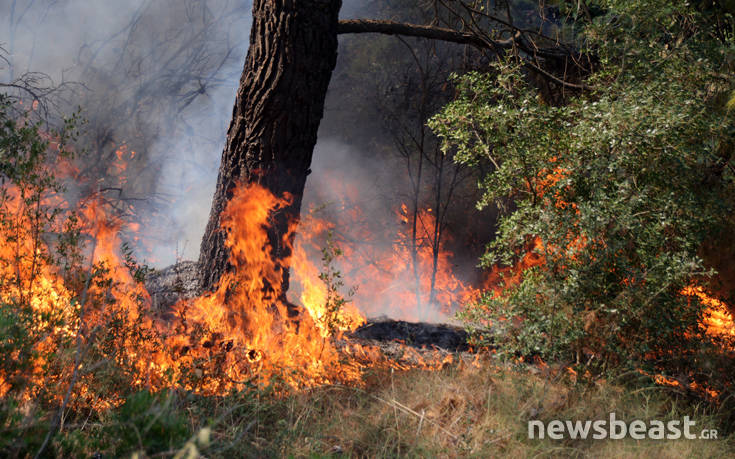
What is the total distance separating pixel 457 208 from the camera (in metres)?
13.5

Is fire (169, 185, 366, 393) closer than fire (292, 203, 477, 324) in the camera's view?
Yes

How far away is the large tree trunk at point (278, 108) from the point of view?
14.8 ft

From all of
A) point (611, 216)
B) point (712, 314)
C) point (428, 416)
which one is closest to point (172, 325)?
point (428, 416)

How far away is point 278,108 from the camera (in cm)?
459

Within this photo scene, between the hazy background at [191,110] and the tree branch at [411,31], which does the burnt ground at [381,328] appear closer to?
the tree branch at [411,31]

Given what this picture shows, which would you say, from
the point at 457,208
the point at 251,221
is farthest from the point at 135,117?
the point at 251,221

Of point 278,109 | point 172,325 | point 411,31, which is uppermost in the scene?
point 411,31

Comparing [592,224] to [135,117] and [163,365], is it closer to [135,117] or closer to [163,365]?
[163,365]

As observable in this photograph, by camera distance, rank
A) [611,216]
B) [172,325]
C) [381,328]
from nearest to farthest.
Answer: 1. [611,216]
2. [172,325]
3. [381,328]

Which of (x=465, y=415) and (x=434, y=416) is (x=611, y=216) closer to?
(x=465, y=415)

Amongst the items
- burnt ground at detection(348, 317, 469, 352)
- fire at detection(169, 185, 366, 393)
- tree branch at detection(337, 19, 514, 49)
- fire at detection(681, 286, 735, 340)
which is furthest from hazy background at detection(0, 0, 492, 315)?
fire at detection(169, 185, 366, 393)

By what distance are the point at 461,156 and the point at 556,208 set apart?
1.13 meters

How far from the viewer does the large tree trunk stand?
4.52 meters

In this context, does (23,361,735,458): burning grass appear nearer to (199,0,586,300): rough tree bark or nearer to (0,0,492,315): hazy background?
(199,0,586,300): rough tree bark
